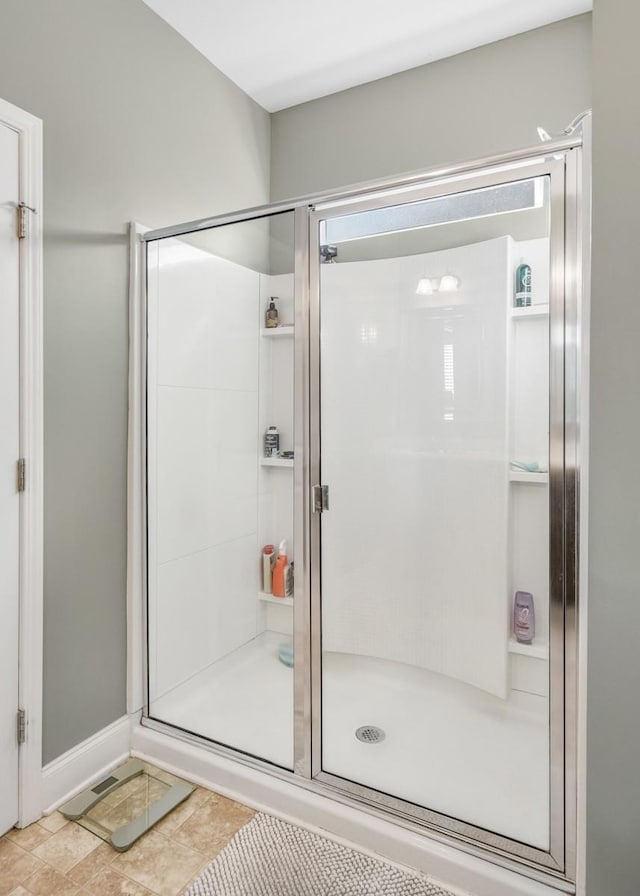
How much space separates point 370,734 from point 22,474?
1.30 m

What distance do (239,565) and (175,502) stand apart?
32cm

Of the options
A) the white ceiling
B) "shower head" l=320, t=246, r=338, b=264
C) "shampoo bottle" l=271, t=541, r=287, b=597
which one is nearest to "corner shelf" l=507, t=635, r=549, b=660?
"shampoo bottle" l=271, t=541, r=287, b=597

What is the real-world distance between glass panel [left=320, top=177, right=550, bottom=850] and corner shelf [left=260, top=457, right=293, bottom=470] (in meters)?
0.12

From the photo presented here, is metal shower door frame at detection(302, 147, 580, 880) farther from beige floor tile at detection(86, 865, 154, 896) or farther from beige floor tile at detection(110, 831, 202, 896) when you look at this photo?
beige floor tile at detection(86, 865, 154, 896)

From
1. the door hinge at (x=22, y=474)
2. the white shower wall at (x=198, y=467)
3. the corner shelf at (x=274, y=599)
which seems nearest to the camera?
the door hinge at (x=22, y=474)

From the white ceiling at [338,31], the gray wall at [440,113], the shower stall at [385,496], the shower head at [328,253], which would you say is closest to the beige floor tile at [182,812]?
the shower stall at [385,496]

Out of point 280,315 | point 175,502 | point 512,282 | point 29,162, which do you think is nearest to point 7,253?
point 29,162

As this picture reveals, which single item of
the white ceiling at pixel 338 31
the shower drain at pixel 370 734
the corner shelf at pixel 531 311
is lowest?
the shower drain at pixel 370 734

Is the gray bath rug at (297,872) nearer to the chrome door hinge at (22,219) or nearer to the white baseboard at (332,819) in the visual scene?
the white baseboard at (332,819)

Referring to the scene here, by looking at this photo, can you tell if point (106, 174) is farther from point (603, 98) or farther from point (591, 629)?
point (591, 629)

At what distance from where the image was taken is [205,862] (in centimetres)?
140

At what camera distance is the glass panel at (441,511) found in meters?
1.40

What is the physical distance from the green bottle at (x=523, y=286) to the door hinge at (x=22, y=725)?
1.79 meters

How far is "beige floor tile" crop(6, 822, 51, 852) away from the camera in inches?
57.1
